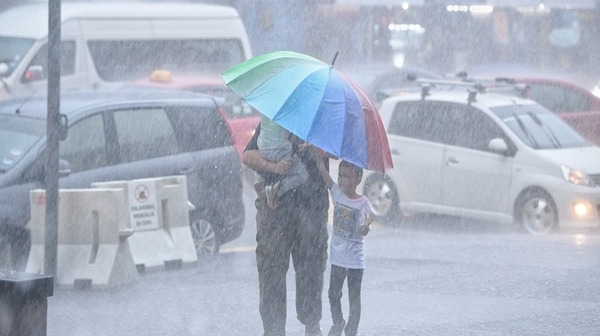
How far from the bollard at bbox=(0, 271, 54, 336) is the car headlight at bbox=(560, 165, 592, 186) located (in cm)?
1044

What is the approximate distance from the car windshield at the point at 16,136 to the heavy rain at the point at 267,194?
20mm

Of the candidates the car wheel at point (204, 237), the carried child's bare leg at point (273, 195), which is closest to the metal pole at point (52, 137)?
the car wheel at point (204, 237)

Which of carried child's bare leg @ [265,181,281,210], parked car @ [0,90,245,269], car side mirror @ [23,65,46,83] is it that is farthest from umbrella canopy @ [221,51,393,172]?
car side mirror @ [23,65,46,83]

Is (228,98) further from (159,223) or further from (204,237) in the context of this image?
(159,223)

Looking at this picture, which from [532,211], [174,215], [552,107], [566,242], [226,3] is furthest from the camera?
[226,3]

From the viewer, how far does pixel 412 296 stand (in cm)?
997

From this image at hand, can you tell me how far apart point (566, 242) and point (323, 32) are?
13.8 meters

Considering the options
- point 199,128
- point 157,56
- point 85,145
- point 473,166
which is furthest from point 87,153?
point 157,56

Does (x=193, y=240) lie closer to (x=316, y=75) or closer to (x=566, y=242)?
(x=566, y=242)

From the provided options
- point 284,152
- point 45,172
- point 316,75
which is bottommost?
point 45,172

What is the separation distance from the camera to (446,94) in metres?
16.2

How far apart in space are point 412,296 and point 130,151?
3.22 metres

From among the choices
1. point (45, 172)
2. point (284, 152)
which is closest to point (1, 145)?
point (45, 172)

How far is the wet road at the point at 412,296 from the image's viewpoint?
880 cm
